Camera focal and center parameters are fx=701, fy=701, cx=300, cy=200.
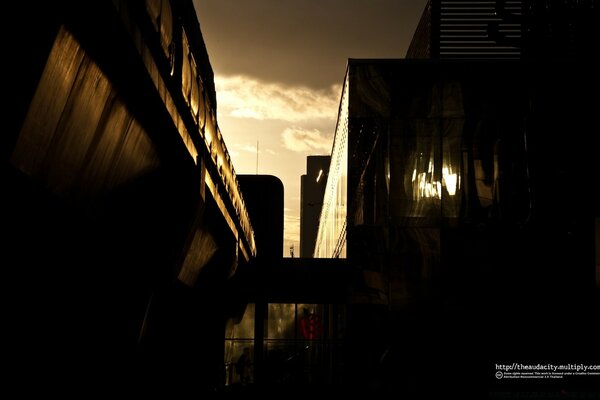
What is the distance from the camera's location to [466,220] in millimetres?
21203

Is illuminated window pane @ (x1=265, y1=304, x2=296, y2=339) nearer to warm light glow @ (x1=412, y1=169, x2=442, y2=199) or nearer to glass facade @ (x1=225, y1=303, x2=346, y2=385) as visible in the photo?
glass facade @ (x1=225, y1=303, x2=346, y2=385)

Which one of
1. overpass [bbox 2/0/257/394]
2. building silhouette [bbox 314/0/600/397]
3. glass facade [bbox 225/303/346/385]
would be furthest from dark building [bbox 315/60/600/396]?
overpass [bbox 2/0/257/394]

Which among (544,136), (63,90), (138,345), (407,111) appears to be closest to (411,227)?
(407,111)

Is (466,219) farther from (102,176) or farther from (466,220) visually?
(102,176)

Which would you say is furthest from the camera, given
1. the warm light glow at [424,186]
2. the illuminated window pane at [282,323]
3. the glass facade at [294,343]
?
the illuminated window pane at [282,323]

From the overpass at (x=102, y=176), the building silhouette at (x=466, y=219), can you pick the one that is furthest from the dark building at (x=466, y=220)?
the overpass at (x=102, y=176)

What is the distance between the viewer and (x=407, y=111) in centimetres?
2159

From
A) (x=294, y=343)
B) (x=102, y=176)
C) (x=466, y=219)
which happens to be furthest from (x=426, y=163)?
(x=102, y=176)

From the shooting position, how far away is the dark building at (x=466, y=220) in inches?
816

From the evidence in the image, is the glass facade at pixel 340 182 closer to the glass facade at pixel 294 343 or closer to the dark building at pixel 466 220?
the dark building at pixel 466 220

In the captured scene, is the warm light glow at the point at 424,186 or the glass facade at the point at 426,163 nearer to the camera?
the glass facade at the point at 426,163

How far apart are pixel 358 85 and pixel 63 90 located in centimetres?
1746

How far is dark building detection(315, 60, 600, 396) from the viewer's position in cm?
2072

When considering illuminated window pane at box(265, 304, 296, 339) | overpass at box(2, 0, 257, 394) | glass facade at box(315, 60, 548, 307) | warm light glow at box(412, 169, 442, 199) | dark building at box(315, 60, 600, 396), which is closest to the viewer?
overpass at box(2, 0, 257, 394)
